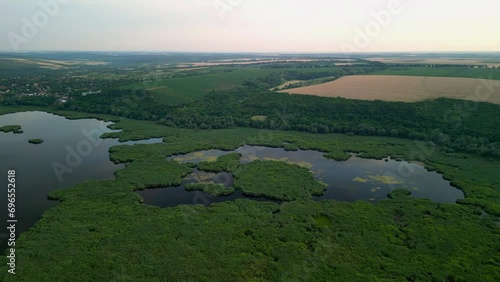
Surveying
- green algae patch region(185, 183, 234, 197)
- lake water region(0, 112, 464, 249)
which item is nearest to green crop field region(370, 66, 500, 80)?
→ lake water region(0, 112, 464, 249)

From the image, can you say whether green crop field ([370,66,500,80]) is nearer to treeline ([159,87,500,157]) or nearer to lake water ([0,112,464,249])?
treeline ([159,87,500,157])

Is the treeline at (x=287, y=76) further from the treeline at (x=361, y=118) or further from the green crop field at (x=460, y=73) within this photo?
the treeline at (x=361, y=118)

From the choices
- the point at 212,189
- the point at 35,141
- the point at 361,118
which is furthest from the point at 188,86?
the point at 212,189

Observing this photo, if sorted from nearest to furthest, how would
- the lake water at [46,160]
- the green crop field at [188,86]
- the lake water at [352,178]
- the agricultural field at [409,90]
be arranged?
the lake water at [46,160]
the lake water at [352,178]
the agricultural field at [409,90]
the green crop field at [188,86]

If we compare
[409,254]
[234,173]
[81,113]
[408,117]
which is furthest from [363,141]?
[81,113]

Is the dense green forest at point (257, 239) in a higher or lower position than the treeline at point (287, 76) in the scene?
lower

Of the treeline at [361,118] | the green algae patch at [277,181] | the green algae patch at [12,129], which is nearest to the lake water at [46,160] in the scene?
the green algae patch at [12,129]
